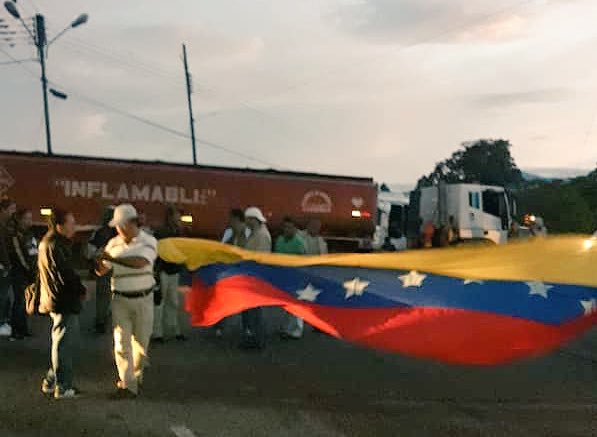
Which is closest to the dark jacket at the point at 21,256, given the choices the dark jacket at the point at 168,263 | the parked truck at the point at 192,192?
the dark jacket at the point at 168,263

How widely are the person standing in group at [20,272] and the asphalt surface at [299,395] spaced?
1.09ft

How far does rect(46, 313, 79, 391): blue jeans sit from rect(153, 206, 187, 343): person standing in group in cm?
335

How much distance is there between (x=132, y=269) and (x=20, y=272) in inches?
162

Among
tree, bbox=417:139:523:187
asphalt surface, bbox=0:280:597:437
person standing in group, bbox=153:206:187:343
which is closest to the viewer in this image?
asphalt surface, bbox=0:280:597:437

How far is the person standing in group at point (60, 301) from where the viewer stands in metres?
8.73

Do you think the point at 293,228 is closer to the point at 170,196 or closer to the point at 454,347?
the point at 454,347

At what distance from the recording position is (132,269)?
9016 mm

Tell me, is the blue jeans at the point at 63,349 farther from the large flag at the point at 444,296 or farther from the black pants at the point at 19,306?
the black pants at the point at 19,306

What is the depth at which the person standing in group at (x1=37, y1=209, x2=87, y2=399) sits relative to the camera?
8727 mm

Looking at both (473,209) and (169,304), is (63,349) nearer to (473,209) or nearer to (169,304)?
(169,304)

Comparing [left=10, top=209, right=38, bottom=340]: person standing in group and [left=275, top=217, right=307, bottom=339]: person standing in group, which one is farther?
[left=275, top=217, right=307, bottom=339]: person standing in group

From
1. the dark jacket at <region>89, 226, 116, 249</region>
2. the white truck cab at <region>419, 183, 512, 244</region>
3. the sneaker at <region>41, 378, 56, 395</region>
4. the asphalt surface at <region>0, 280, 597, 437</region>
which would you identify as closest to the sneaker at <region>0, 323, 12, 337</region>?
the asphalt surface at <region>0, 280, 597, 437</region>

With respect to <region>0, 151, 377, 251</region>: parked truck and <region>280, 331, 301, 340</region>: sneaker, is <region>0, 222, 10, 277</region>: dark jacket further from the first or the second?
<region>0, 151, 377, 251</region>: parked truck

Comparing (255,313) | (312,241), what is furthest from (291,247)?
(255,313)
